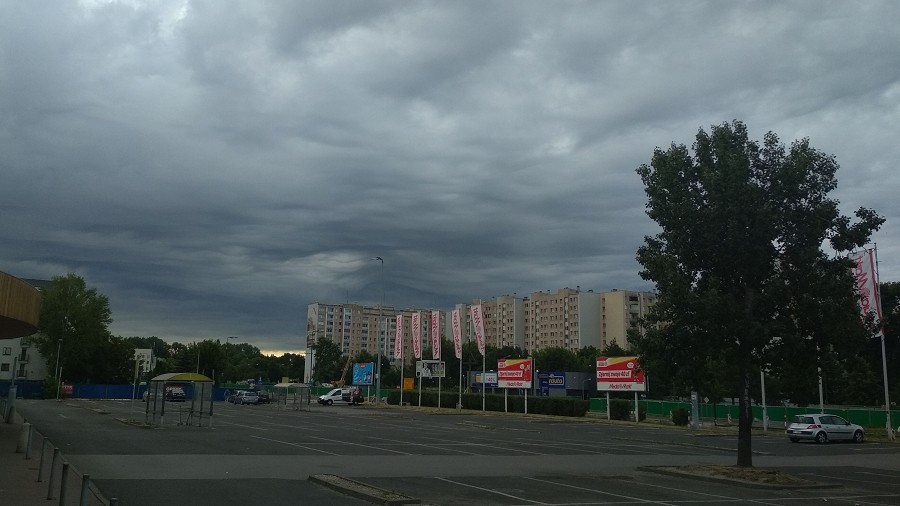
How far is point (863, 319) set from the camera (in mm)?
21016

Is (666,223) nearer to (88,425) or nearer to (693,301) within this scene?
(693,301)

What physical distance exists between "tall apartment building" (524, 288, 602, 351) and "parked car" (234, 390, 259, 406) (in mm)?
104597

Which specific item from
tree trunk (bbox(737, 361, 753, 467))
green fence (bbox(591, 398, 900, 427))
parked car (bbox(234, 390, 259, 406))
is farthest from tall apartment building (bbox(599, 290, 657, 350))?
tree trunk (bbox(737, 361, 753, 467))

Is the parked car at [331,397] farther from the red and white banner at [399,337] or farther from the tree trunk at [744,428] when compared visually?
the tree trunk at [744,428]

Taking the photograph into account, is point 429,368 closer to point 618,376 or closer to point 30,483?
point 618,376

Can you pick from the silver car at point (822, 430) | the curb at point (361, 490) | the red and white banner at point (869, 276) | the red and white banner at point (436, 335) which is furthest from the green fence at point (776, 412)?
the curb at point (361, 490)

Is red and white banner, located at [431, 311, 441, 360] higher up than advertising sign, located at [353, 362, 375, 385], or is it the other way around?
red and white banner, located at [431, 311, 441, 360]

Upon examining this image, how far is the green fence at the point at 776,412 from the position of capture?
49.5 metres

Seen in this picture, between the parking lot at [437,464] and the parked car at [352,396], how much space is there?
140 feet

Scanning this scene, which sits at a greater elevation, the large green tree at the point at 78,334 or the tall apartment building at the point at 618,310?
the tall apartment building at the point at 618,310

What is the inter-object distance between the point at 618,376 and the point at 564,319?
123014mm

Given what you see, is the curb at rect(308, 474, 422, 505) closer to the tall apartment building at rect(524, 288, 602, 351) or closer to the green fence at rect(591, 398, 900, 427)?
the green fence at rect(591, 398, 900, 427)

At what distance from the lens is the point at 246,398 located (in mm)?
74750

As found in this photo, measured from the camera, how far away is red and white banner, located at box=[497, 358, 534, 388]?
2346 inches
